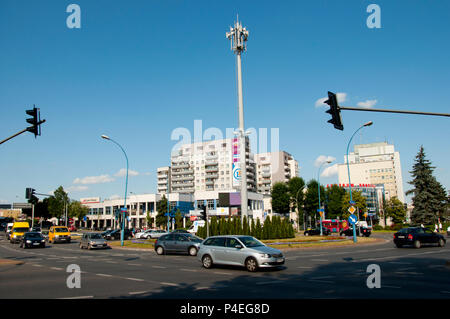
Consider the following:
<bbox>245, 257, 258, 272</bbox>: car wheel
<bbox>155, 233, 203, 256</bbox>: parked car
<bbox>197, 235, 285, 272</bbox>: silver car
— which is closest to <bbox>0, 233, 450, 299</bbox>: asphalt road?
<bbox>245, 257, 258, 272</bbox>: car wheel

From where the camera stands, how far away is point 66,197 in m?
105

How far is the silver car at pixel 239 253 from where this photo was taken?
13992 mm

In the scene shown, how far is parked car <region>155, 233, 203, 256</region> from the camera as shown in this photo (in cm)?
2441

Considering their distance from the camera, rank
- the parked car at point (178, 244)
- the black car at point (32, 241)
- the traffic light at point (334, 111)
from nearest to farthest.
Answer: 1. the traffic light at point (334, 111)
2. the parked car at point (178, 244)
3. the black car at point (32, 241)

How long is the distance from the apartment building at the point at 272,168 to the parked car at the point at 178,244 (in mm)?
110734

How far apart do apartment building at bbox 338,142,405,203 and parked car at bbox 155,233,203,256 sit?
118 meters

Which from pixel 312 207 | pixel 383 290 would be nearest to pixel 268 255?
pixel 383 290

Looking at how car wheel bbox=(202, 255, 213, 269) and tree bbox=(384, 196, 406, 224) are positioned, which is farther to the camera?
tree bbox=(384, 196, 406, 224)

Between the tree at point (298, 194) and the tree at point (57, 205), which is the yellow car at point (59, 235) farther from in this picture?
the tree at point (57, 205)

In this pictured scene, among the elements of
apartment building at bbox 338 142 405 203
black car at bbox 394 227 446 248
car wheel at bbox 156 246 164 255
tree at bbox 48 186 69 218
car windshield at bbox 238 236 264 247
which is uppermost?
apartment building at bbox 338 142 405 203

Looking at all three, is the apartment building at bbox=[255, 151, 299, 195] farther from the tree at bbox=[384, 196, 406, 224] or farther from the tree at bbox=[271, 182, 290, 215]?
the tree at bbox=[384, 196, 406, 224]

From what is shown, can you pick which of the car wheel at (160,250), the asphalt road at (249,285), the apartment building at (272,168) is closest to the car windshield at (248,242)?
the asphalt road at (249,285)

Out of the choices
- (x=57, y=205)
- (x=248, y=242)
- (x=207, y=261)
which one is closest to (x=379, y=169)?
(x=57, y=205)
